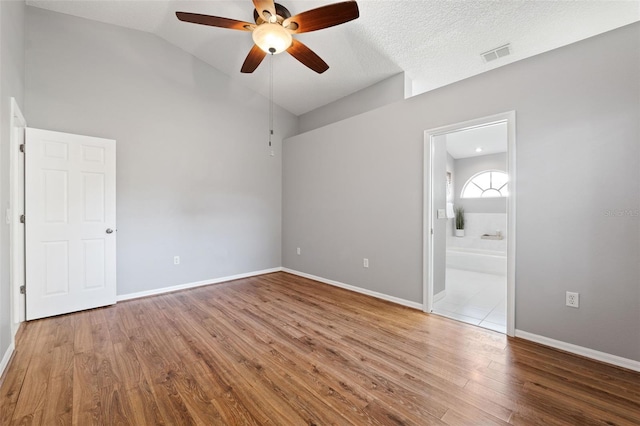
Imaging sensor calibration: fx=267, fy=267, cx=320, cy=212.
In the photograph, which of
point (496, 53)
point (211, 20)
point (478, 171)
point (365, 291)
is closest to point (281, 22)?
point (211, 20)

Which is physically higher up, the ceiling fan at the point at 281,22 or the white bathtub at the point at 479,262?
the ceiling fan at the point at 281,22

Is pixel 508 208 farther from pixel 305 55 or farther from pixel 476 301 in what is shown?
pixel 305 55

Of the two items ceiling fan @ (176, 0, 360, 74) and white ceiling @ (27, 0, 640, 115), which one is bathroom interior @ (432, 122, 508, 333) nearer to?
white ceiling @ (27, 0, 640, 115)

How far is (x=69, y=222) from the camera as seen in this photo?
3076 millimetres

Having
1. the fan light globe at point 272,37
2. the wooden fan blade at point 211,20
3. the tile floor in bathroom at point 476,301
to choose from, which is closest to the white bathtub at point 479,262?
the tile floor in bathroom at point 476,301

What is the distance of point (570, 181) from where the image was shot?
223 cm

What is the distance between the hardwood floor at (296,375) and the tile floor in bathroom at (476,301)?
0.84 ft

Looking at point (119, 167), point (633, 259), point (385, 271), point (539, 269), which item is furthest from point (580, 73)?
point (119, 167)

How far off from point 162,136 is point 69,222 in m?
1.58

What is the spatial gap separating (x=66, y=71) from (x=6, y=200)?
79.2 inches

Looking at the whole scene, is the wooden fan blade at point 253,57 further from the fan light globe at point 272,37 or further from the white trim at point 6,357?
the white trim at point 6,357

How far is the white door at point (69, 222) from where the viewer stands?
2879 mm

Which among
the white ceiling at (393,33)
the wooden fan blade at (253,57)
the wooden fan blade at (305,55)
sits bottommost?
the wooden fan blade at (305,55)

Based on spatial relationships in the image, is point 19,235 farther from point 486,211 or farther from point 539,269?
point 486,211
